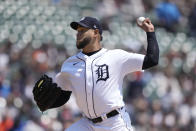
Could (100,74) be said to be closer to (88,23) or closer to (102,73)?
(102,73)

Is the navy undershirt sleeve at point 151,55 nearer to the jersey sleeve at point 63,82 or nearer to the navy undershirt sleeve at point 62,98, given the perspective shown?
the jersey sleeve at point 63,82

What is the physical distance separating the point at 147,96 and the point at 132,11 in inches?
84.6

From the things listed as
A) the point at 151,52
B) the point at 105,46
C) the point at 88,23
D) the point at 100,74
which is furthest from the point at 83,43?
the point at 105,46

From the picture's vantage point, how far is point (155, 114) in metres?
9.91

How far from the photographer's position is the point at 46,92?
211 inches

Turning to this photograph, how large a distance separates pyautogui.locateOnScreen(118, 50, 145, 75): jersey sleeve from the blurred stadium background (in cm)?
353

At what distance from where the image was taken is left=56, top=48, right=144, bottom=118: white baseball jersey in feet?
16.6

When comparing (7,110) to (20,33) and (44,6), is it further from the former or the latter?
(44,6)

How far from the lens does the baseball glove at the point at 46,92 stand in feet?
17.5

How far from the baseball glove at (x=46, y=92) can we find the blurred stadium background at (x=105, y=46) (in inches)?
116

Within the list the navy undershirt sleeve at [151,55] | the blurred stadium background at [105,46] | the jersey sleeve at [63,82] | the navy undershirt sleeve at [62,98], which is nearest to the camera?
the navy undershirt sleeve at [151,55]

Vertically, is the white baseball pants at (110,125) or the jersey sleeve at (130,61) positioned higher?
the jersey sleeve at (130,61)

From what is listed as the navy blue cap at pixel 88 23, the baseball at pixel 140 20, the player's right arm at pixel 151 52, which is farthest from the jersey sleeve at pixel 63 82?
the baseball at pixel 140 20

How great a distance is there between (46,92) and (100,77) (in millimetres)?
562
